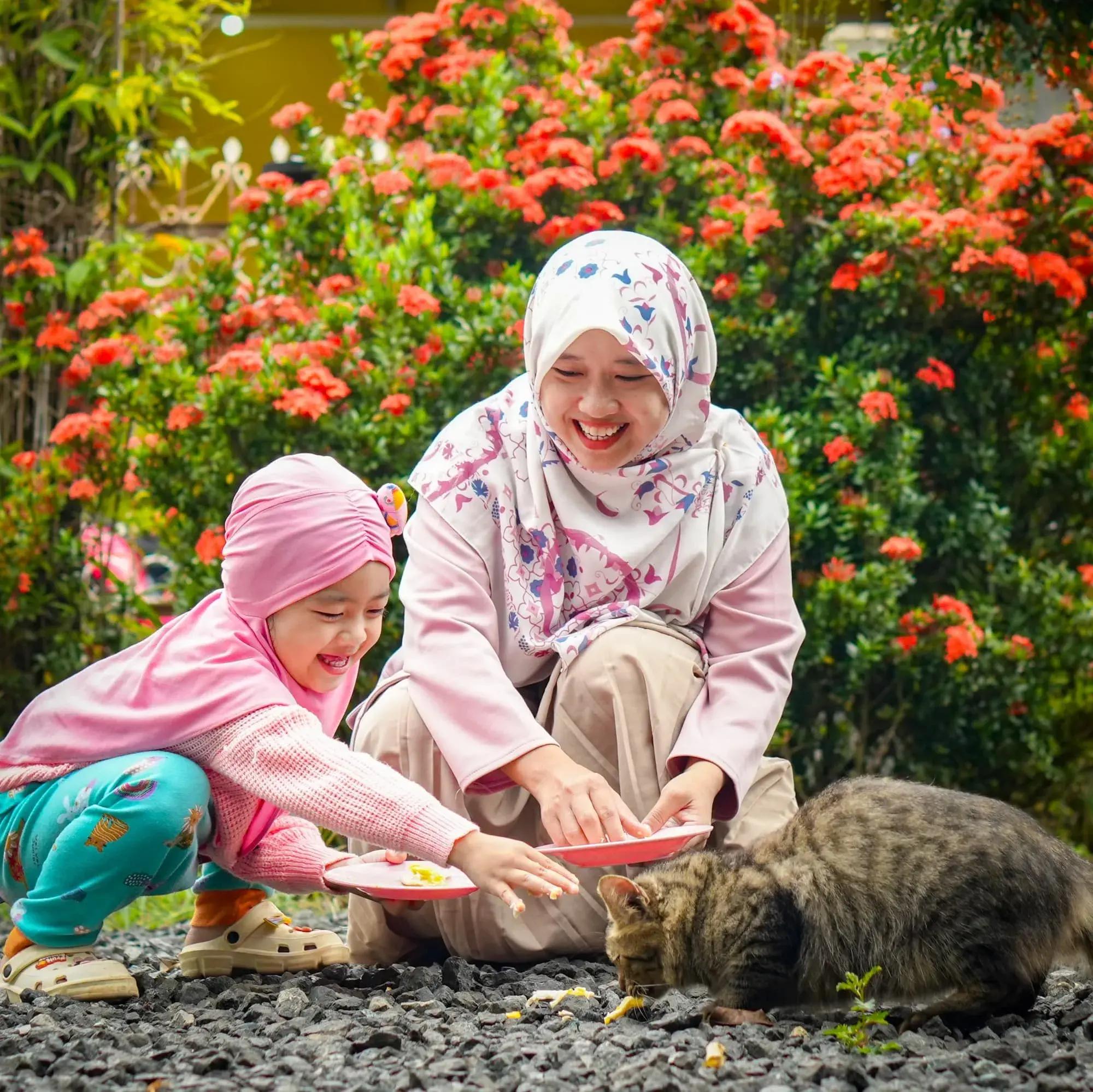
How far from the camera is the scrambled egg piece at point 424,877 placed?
8.19ft

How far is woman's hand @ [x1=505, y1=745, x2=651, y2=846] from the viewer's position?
8.53 ft

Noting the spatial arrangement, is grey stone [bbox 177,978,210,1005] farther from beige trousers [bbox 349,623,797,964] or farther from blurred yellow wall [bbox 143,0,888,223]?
blurred yellow wall [bbox 143,0,888,223]

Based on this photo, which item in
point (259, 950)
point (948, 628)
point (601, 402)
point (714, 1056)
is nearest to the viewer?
point (714, 1056)

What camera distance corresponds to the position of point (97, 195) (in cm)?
578

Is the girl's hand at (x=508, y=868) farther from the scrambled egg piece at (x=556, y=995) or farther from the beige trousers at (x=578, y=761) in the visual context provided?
the beige trousers at (x=578, y=761)

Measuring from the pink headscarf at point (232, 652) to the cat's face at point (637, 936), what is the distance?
753 millimetres

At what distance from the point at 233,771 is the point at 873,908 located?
122cm

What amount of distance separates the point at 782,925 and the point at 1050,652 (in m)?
3.04

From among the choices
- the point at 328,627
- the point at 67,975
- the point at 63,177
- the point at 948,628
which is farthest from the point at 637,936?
the point at 63,177

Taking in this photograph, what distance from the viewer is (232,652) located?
2.82 m

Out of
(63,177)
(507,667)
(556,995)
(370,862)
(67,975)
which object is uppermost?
(63,177)

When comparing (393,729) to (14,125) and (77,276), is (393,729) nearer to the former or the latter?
(77,276)

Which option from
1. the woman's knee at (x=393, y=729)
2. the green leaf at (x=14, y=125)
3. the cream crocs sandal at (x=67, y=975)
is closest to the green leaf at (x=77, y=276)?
the green leaf at (x=14, y=125)

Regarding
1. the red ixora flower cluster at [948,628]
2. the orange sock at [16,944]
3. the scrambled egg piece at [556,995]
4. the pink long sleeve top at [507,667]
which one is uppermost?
the pink long sleeve top at [507,667]
